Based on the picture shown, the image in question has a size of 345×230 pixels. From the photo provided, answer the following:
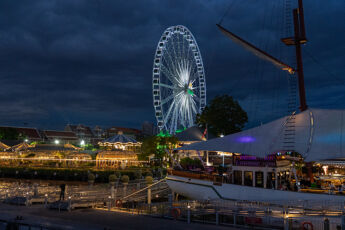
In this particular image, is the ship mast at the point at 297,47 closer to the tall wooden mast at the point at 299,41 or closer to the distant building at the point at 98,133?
the tall wooden mast at the point at 299,41

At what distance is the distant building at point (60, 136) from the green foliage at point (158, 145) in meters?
65.0

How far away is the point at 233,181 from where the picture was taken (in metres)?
19.3

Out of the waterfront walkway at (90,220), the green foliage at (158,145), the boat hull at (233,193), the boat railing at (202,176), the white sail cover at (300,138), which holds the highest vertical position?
the green foliage at (158,145)

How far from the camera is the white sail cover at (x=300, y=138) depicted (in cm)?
1650

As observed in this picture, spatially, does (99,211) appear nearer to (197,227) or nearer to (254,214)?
(197,227)

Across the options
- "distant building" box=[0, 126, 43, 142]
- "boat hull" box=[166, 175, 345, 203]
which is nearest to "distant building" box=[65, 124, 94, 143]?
"distant building" box=[0, 126, 43, 142]

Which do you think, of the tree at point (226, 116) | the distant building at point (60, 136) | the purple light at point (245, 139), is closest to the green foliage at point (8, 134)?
the distant building at point (60, 136)

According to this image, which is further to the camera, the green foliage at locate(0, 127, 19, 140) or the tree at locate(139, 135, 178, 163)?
the green foliage at locate(0, 127, 19, 140)

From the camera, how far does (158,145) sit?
55.6m

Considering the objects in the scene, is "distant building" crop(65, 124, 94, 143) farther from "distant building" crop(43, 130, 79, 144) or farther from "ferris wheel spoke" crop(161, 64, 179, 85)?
"ferris wheel spoke" crop(161, 64, 179, 85)

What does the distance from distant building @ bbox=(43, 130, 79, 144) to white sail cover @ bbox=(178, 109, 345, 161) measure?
336 ft

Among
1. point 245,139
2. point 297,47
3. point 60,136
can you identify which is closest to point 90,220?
point 245,139

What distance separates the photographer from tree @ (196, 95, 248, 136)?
51.4 m

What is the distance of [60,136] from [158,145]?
241ft
